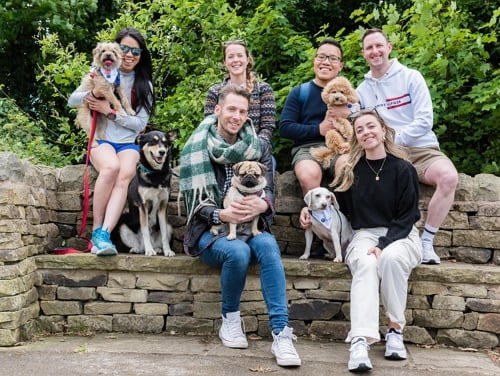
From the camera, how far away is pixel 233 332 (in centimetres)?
360

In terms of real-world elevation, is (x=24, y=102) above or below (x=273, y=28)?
below

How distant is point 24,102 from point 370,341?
769 cm

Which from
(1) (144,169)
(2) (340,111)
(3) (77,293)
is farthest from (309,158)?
(3) (77,293)

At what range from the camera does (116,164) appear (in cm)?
418

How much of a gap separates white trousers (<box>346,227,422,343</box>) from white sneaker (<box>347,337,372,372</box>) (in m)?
0.04

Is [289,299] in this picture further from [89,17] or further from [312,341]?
[89,17]

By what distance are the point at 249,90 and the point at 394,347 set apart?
7.31ft

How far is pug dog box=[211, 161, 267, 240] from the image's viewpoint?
3697 millimetres

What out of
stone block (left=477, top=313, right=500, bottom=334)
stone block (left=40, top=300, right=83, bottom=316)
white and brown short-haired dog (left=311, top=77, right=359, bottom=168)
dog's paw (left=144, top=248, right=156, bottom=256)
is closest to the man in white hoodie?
white and brown short-haired dog (left=311, top=77, right=359, bottom=168)

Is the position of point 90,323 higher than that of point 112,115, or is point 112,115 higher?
point 112,115

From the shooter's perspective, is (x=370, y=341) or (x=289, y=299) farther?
(x=289, y=299)

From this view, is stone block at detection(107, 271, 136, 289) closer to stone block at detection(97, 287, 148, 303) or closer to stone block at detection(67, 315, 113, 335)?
stone block at detection(97, 287, 148, 303)

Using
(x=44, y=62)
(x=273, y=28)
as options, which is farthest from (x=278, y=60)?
(x=44, y=62)

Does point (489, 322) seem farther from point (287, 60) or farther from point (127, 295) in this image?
point (287, 60)
